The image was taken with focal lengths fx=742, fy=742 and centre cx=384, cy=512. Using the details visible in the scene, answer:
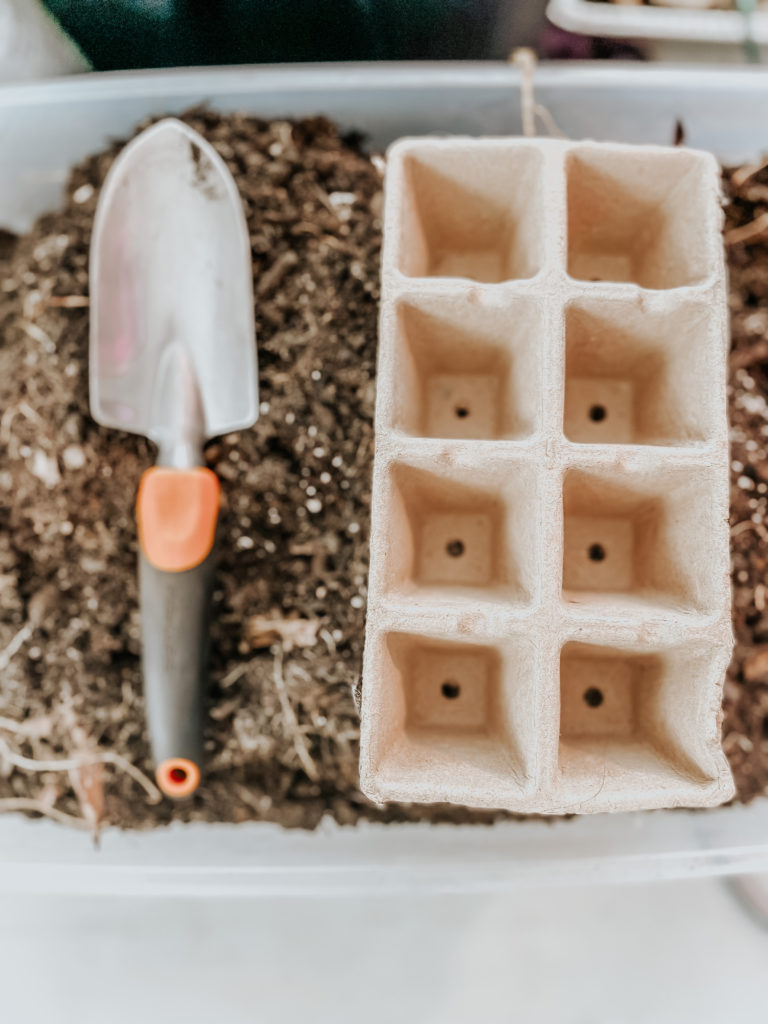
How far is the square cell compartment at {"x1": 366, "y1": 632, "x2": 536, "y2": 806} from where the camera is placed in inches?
21.2

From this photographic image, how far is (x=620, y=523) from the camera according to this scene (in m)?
0.71

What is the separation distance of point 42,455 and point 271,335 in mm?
266

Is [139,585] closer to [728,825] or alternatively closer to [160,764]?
[160,764]

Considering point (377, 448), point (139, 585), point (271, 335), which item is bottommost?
point (139, 585)

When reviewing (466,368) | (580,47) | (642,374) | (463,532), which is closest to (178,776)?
(463,532)

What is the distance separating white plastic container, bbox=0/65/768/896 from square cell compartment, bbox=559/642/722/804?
0.56ft

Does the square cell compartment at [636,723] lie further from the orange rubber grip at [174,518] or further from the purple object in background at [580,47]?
the purple object in background at [580,47]

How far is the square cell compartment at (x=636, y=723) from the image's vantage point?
21.2 inches

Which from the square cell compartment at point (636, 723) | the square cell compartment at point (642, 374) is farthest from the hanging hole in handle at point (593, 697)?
the square cell compartment at point (642, 374)

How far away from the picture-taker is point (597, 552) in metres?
0.70

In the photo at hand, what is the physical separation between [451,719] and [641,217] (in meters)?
0.49

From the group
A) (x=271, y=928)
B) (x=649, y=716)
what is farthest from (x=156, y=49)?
(x=271, y=928)

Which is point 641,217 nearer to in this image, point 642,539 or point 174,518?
point 642,539

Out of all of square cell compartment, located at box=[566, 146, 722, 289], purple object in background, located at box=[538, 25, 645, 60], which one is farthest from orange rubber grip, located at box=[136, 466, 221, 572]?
purple object in background, located at box=[538, 25, 645, 60]
